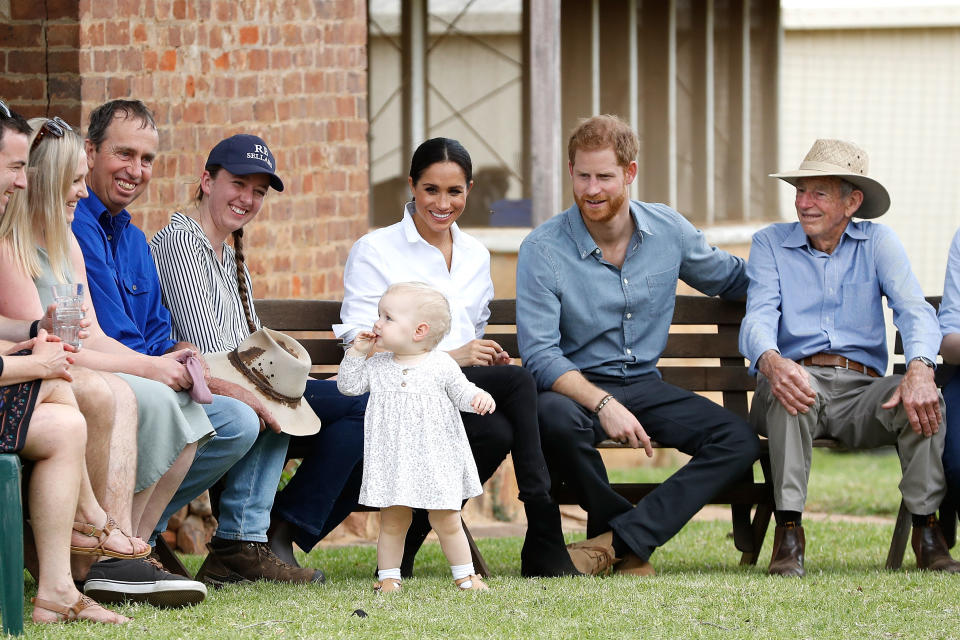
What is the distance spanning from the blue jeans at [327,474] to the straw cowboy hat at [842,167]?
1.82 meters

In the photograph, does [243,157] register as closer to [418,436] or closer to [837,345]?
[418,436]

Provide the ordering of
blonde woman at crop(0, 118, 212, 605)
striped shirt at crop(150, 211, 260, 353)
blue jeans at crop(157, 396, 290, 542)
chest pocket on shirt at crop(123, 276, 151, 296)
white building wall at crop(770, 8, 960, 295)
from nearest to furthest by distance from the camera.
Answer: blonde woman at crop(0, 118, 212, 605) < blue jeans at crop(157, 396, 290, 542) < chest pocket on shirt at crop(123, 276, 151, 296) < striped shirt at crop(150, 211, 260, 353) < white building wall at crop(770, 8, 960, 295)

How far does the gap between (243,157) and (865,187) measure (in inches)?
89.8

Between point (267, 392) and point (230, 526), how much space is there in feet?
1.50

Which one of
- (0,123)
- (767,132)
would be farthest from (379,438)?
(767,132)

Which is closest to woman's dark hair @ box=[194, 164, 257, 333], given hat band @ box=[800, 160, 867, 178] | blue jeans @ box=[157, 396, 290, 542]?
blue jeans @ box=[157, 396, 290, 542]

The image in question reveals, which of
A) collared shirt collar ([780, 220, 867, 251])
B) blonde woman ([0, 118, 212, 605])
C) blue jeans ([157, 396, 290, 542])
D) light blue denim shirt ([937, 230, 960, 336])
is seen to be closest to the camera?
blonde woman ([0, 118, 212, 605])

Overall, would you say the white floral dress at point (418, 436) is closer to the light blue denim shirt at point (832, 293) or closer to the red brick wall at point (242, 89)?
the light blue denim shirt at point (832, 293)

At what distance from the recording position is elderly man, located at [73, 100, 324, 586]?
4.66m

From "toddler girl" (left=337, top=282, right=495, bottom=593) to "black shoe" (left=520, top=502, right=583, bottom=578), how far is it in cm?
32

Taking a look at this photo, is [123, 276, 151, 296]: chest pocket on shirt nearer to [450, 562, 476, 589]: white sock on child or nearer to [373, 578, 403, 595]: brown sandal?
[373, 578, 403, 595]: brown sandal

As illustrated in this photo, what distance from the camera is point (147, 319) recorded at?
4840 millimetres

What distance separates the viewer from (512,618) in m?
4.14

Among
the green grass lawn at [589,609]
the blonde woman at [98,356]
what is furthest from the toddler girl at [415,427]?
the blonde woman at [98,356]
